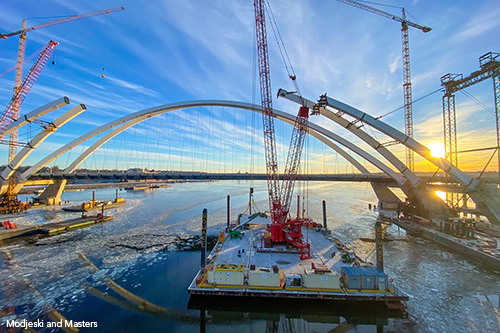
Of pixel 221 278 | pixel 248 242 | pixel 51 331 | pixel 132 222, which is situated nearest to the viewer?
pixel 51 331

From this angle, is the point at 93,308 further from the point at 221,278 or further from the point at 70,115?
the point at 70,115

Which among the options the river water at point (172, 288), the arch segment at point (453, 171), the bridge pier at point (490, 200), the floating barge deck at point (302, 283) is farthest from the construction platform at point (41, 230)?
the bridge pier at point (490, 200)

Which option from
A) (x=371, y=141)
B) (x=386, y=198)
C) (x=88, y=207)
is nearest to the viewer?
(x=371, y=141)

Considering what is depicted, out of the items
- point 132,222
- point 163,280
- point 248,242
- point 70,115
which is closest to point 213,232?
point 248,242

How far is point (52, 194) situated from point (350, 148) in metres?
77.7

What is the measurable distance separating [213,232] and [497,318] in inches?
1085

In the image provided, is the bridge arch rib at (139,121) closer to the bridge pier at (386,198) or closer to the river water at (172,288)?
the bridge pier at (386,198)

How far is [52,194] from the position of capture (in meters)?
55.6

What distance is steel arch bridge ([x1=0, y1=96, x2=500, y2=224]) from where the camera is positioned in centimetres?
3061

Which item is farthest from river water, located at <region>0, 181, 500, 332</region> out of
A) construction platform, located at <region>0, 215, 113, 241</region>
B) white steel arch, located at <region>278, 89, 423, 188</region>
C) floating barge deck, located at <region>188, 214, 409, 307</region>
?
white steel arch, located at <region>278, 89, 423, 188</region>

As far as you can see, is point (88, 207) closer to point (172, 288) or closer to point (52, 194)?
point (52, 194)

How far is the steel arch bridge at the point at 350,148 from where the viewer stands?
3061cm

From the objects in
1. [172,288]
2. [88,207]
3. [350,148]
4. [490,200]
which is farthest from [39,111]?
[490,200]

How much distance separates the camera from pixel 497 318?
12.1 m
